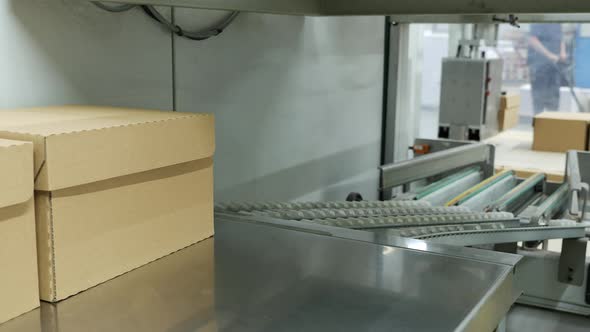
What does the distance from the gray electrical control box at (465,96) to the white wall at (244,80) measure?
1.70ft

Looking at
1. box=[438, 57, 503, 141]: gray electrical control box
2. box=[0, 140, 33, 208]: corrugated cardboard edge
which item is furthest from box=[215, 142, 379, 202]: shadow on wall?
box=[0, 140, 33, 208]: corrugated cardboard edge

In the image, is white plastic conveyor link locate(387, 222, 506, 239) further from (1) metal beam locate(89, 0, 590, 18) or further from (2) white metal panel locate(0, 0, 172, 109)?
(2) white metal panel locate(0, 0, 172, 109)

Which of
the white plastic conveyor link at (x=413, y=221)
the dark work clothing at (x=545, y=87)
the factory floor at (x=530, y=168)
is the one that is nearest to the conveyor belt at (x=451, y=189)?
the factory floor at (x=530, y=168)

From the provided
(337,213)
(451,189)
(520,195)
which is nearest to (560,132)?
(520,195)

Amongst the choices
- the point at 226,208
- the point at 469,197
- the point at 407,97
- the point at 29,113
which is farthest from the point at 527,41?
the point at 29,113

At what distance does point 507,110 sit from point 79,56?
2730mm

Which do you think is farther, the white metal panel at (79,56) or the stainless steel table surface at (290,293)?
the white metal panel at (79,56)

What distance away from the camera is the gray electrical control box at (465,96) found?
297 centimetres

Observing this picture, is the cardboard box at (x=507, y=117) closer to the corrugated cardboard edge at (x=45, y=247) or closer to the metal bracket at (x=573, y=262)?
the metal bracket at (x=573, y=262)

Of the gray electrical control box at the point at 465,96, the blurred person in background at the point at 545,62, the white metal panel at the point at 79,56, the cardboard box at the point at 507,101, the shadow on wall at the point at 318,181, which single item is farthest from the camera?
the blurred person in background at the point at 545,62

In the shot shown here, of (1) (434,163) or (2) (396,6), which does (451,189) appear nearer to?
(1) (434,163)

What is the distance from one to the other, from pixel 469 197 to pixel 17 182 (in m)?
1.73

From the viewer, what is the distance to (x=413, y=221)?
1.36 meters

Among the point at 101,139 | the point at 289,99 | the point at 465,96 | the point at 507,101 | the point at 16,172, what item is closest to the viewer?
the point at 16,172
